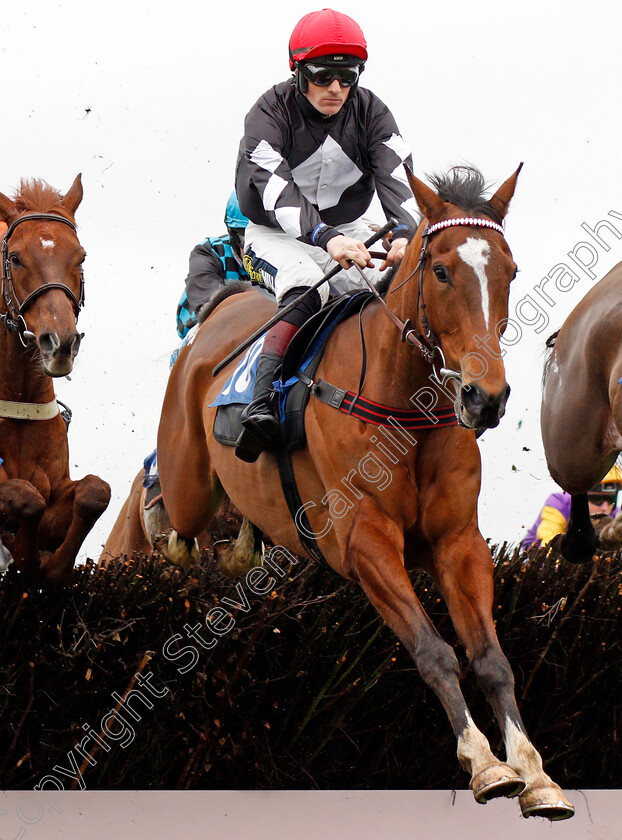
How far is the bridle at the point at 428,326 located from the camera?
399 centimetres

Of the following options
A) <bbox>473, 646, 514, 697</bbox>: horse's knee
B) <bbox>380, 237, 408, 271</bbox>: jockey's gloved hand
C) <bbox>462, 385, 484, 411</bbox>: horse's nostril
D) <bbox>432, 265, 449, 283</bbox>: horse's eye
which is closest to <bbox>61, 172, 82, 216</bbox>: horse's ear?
<bbox>380, 237, 408, 271</bbox>: jockey's gloved hand

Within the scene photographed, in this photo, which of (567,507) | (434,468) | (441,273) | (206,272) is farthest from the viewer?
(206,272)

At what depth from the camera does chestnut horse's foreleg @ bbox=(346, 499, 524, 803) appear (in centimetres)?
345

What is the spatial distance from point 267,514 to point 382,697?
1010 millimetres

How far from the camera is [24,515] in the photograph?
4691mm

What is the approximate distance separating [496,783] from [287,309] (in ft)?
7.90

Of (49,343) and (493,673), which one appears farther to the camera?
(49,343)

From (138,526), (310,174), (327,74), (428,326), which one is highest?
(327,74)

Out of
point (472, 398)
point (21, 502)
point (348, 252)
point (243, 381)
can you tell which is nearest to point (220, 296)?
point (243, 381)

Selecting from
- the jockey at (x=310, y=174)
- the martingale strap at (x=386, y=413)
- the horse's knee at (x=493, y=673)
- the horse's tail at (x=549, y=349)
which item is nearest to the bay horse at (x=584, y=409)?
the horse's tail at (x=549, y=349)

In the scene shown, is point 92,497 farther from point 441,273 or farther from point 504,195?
point 504,195

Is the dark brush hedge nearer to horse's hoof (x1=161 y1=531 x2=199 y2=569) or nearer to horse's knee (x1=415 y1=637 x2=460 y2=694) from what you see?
horse's hoof (x1=161 y1=531 x2=199 y2=569)

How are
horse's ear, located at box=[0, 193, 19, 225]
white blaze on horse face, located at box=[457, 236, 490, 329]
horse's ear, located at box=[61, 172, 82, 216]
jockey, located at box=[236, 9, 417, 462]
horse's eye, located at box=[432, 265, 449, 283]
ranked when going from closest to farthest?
white blaze on horse face, located at box=[457, 236, 490, 329] < horse's eye, located at box=[432, 265, 449, 283] < jockey, located at box=[236, 9, 417, 462] < horse's ear, located at box=[0, 193, 19, 225] < horse's ear, located at box=[61, 172, 82, 216]

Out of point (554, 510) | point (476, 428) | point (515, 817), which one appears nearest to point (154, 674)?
Answer: point (515, 817)
